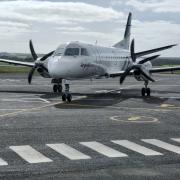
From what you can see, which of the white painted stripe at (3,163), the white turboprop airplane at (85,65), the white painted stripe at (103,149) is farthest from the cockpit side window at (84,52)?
the white painted stripe at (3,163)

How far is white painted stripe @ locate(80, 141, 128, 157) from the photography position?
11805 mm

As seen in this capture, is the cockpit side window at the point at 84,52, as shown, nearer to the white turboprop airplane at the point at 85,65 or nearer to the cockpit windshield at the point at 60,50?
the white turboprop airplane at the point at 85,65

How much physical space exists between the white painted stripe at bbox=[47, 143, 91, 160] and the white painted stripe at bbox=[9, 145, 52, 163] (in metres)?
0.65

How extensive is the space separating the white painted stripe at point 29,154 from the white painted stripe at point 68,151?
0.65 metres

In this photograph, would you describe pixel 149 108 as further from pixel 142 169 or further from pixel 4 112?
pixel 142 169

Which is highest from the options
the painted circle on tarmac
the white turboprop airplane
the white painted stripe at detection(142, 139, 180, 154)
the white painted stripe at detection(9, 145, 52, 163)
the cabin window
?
the cabin window

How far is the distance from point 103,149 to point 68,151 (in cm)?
108

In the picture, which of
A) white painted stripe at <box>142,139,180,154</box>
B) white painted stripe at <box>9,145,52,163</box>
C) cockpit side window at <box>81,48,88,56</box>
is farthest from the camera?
cockpit side window at <box>81,48,88,56</box>

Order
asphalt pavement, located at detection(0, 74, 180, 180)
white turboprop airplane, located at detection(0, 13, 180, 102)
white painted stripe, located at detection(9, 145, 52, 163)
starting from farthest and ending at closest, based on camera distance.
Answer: white turboprop airplane, located at detection(0, 13, 180, 102)
white painted stripe, located at detection(9, 145, 52, 163)
asphalt pavement, located at detection(0, 74, 180, 180)

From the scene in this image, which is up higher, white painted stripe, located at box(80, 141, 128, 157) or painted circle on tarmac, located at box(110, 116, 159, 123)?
white painted stripe, located at box(80, 141, 128, 157)

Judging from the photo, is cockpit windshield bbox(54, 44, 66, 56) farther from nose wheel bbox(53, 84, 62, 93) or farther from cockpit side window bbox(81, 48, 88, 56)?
nose wheel bbox(53, 84, 62, 93)

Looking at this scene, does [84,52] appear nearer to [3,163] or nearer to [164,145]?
[164,145]

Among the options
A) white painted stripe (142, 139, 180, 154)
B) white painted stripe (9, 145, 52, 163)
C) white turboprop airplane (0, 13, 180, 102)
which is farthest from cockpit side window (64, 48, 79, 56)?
white painted stripe (9, 145, 52, 163)

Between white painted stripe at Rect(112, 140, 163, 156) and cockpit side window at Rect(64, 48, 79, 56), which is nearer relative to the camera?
white painted stripe at Rect(112, 140, 163, 156)
